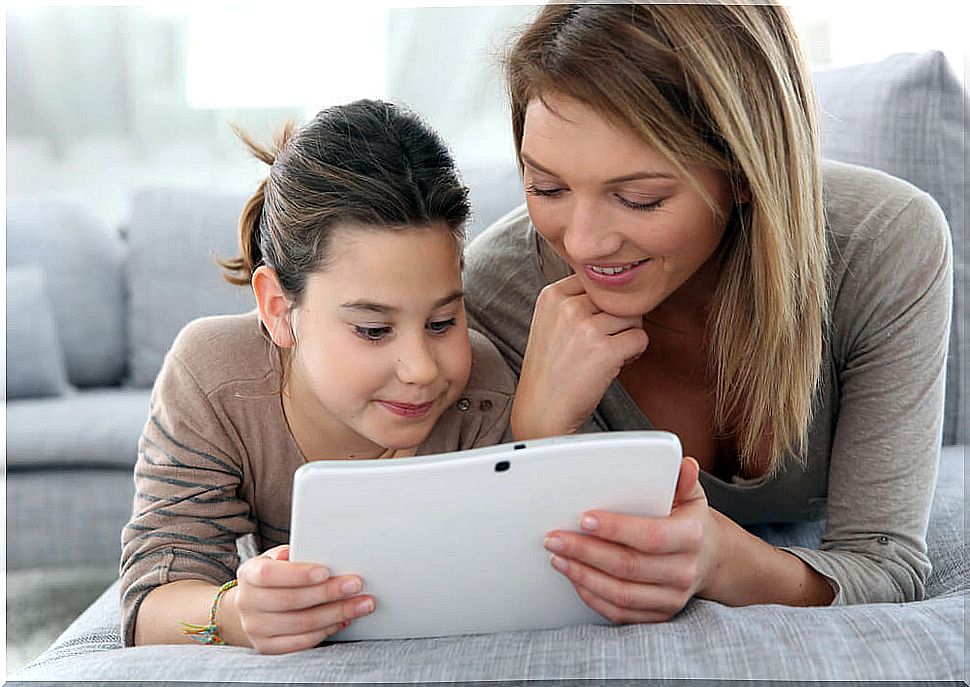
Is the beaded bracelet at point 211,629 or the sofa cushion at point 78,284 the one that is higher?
the beaded bracelet at point 211,629

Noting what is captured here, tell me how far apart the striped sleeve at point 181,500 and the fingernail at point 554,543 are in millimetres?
436

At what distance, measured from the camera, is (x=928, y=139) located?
5.75 ft

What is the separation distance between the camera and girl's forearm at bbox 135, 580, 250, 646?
1049 millimetres

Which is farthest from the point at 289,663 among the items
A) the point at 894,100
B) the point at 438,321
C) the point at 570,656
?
the point at 894,100

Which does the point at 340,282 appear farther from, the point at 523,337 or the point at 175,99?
the point at 175,99

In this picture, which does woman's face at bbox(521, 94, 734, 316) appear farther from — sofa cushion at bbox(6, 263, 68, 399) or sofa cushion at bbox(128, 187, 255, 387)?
sofa cushion at bbox(6, 263, 68, 399)

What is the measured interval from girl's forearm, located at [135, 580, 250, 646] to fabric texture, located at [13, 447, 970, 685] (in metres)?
0.06

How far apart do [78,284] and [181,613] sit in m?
1.87

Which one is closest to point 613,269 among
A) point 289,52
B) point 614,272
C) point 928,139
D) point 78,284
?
point 614,272

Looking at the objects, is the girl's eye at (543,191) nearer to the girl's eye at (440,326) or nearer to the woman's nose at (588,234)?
the woman's nose at (588,234)

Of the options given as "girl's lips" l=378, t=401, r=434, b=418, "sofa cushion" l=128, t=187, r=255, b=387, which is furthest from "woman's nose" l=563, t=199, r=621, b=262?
"sofa cushion" l=128, t=187, r=255, b=387

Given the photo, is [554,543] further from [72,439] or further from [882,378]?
[72,439]

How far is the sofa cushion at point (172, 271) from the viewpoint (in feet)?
8.86

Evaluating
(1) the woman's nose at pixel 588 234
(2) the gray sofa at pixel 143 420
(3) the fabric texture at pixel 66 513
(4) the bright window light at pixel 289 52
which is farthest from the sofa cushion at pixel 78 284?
(1) the woman's nose at pixel 588 234
